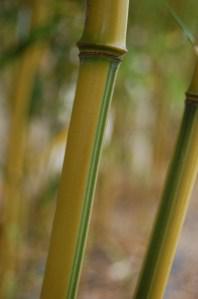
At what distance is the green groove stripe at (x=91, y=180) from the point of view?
0.47 metres

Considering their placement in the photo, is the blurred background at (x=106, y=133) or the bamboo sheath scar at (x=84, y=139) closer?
the bamboo sheath scar at (x=84, y=139)

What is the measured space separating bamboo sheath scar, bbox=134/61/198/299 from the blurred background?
0.83 ft

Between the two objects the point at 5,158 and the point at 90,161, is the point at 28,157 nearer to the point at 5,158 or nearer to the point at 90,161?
the point at 5,158

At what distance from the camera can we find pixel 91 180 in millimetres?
491

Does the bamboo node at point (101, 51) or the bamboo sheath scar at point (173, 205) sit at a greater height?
the bamboo node at point (101, 51)

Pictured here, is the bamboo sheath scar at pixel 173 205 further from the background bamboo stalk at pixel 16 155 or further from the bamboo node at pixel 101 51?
the background bamboo stalk at pixel 16 155

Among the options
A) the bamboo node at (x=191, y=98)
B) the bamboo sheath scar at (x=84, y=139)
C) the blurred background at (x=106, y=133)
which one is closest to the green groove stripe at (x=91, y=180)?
the bamboo sheath scar at (x=84, y=139)

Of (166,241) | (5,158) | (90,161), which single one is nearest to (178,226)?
(166,241)

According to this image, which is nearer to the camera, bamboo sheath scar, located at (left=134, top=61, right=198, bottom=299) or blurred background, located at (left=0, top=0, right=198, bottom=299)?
bamboo sheath scar, located at (left=134, top=61, right=198, bottom=299)

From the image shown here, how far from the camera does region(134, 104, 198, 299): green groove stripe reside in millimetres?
568

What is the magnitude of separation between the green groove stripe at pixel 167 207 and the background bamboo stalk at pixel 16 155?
31 cm

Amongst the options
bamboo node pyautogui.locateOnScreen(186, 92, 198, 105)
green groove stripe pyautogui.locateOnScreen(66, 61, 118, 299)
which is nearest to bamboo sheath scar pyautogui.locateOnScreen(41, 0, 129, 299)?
green groove stripe pyautogui.locateOnScreen(66, 61, 118, 299)

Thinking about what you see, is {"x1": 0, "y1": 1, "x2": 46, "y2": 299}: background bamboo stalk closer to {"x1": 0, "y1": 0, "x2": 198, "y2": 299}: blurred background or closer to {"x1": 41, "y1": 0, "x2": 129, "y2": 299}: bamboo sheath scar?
{"x1": 0, "y1": 0, "x2": 198, "y2": 299}: blurred background

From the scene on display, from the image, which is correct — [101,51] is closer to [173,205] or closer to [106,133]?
[173,205]
